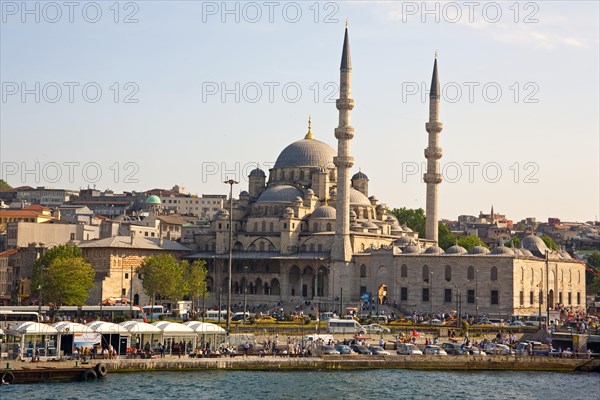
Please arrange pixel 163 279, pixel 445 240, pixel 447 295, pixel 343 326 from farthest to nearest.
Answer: pixel 445 240, pixel 447 295, pixel 163 279, pixel 343 326

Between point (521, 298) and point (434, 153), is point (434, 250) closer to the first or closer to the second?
point (521, 298)

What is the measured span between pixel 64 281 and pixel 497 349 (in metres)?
30.9

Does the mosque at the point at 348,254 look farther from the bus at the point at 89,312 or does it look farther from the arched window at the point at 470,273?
the bus at the point at 89,312

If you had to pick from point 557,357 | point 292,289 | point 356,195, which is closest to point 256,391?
point 557,357

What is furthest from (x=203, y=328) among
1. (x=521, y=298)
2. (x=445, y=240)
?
(x=445, y=240)

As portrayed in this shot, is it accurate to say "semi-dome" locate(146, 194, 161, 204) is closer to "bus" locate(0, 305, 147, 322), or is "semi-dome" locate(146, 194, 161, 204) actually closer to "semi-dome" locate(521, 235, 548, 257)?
"semi-dome" locate(521, 235, 548, 257)

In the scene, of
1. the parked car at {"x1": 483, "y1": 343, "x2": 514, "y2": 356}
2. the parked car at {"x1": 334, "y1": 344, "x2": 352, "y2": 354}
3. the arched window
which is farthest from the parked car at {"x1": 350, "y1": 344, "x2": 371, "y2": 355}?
the arched window

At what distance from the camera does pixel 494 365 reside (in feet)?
187

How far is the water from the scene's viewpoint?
4553cm

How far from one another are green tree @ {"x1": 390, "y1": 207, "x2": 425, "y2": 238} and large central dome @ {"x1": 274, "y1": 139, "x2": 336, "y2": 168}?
16.1 m

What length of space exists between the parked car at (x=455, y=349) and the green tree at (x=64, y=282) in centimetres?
2807

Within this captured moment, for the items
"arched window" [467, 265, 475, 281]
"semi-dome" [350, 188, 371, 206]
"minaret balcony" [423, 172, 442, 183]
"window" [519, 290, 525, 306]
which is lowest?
"window" [519, 290, 525, 306]

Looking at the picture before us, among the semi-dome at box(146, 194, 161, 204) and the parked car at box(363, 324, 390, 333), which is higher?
the semi-dome at box(146, 194, 161, 204)

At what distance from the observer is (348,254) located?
85938 mm
